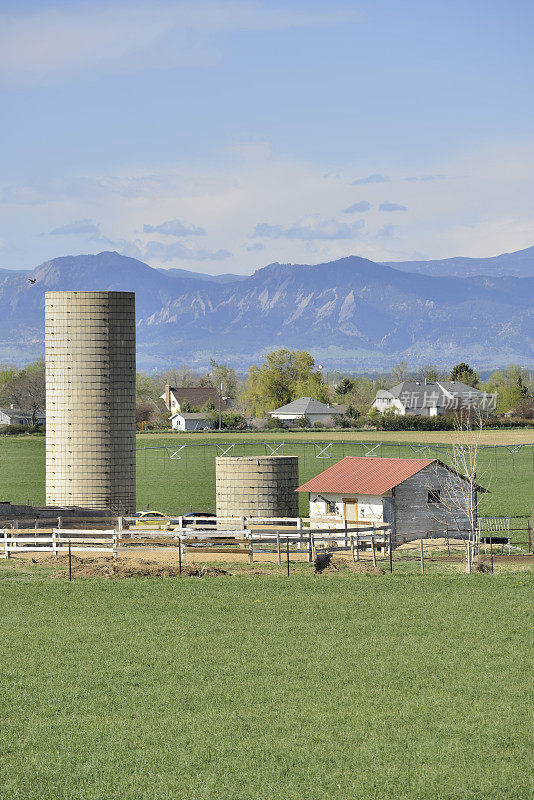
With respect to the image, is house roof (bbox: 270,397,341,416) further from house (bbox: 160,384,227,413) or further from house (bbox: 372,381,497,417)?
house (bbox: 160,384,227,413)

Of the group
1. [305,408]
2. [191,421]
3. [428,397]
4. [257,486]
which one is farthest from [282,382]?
[257,486]

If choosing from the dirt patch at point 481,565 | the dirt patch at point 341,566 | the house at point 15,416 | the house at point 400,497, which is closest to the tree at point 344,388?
the house at point 15,416

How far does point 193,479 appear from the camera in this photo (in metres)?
78.7

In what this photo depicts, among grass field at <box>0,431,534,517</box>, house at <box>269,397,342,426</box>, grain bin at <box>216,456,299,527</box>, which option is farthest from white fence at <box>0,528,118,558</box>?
house at <box>269,397,342,426</box>

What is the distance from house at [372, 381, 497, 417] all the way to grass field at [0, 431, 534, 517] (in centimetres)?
4835

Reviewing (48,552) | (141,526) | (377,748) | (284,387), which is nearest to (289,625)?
(377,748)

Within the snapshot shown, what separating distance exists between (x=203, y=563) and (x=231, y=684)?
16.6 meters

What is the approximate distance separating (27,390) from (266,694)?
159123 mm

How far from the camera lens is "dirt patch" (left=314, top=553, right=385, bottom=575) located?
33281 millimetres

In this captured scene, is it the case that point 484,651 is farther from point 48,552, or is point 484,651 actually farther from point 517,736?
point 48,552

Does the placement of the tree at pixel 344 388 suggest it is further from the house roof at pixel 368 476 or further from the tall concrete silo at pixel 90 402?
the tall concrete silo at pixel 90 402

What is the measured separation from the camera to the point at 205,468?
8756cm

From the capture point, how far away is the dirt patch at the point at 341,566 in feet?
109

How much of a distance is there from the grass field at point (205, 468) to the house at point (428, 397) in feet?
159
